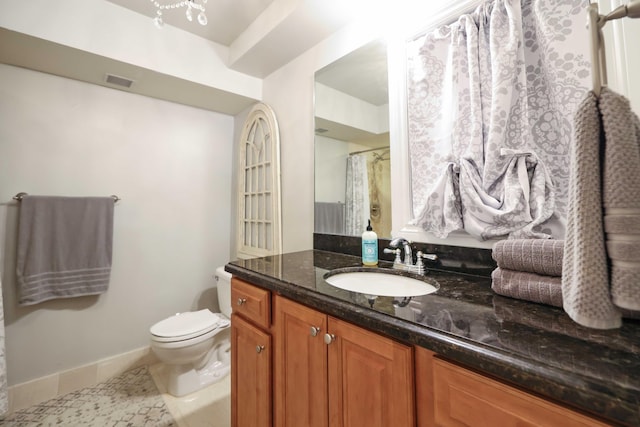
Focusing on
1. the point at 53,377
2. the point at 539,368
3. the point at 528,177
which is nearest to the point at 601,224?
the point at 539,368

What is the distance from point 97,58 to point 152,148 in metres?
0.68

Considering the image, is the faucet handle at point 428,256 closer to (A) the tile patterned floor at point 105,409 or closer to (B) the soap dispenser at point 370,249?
(B) the soap dispenser at point 370,249

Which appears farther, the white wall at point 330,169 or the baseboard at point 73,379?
the baseboard at point 73,379

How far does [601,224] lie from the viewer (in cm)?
38

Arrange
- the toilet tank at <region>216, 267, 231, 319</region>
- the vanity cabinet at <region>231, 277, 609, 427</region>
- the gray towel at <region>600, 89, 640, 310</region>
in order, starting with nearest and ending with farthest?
the gray towel at <region>600, 89, 640, 310</region>, the vanity cabinet at <region>231, 277, 609, 427</region>, the toilet tank at <region>216, 267, 231, 319</region>

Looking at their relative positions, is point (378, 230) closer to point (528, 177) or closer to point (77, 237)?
point (528, 177)

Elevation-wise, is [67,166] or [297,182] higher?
[67,166]

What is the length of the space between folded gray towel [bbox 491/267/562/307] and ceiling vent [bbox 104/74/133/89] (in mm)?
2362

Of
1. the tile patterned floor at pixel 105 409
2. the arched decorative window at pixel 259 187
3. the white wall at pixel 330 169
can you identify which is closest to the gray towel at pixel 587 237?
the white wall at pixel 330 169

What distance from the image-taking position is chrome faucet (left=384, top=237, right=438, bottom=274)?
105 cm

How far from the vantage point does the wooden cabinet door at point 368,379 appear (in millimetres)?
591

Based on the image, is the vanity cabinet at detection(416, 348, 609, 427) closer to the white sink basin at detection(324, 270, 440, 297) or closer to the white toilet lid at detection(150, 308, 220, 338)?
the white sink basin at detection(324, 270, 440, 297)

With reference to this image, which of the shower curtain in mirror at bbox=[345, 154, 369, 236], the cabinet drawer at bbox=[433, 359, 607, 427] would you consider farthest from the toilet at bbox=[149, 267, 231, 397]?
the cabinet drawer at bbox=[433, 359, 607, 427]

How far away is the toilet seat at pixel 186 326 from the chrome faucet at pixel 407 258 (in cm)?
126
